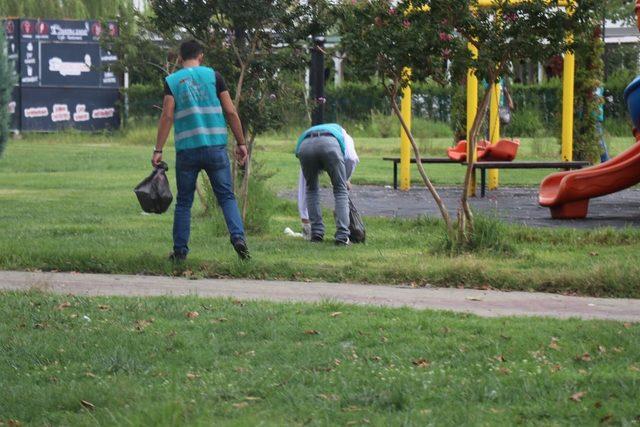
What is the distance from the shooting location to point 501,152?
19719 millimetres

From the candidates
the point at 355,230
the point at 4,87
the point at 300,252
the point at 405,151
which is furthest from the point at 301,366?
the point at 405,151

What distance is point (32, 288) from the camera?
9281 millimetres

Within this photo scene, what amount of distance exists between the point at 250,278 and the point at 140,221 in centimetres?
494

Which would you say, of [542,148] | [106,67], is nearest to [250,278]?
[106,67]

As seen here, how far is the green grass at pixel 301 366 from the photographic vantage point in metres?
5.81

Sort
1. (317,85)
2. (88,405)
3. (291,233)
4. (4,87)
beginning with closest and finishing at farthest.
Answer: (88,405)
(291,233)
(317,85)
(4,87)

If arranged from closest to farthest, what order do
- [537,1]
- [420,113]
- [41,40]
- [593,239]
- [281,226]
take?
[537,1] < [593,239] < [281,226] < [41,40] < [420,113]

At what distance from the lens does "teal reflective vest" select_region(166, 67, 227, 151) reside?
10789mm

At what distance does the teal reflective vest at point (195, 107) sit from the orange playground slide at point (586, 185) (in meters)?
5.82

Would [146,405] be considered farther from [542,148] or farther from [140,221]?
[542,148]

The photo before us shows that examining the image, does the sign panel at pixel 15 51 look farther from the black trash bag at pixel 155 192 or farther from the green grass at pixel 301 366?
the green grass at pixel 301 366

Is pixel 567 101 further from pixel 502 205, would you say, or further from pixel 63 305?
pixel 63 305

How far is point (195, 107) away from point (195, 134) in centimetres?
22

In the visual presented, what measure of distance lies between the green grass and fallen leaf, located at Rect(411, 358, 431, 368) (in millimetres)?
16
